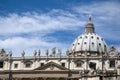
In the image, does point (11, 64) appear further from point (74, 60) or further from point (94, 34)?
point (94, 34)

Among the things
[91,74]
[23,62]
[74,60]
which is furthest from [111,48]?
[91,74]

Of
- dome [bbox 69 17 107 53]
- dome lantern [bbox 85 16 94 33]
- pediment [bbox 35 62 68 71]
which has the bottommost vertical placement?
pediment [bbox 35 62 68 71]

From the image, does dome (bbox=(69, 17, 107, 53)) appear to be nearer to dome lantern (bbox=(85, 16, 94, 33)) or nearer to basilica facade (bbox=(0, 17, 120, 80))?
dome lantern (bbox=(85, 16, 94, 33))

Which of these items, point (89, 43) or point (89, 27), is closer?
point (89, 43)

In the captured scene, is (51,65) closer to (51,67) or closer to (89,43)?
(51,67)

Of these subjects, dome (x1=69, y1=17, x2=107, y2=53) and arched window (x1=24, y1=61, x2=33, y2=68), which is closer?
arched window (x1=24, y1=61, x2=33, y2=68)

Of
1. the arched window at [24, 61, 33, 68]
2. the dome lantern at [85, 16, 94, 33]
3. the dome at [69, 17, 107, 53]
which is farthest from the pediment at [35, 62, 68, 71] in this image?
the dome lantern at [85, 16, 94, 33]

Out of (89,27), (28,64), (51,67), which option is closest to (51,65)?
(51,67)

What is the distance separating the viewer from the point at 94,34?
125 m

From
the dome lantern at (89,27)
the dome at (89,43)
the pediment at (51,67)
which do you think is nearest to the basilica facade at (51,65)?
the pediment at (51,67)

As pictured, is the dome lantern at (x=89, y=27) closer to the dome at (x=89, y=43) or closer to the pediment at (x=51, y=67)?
the dome at (x=89, y=43)

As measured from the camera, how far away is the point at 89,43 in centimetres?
11994

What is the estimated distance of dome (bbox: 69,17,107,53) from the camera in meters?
118

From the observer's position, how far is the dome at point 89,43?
117531mm
